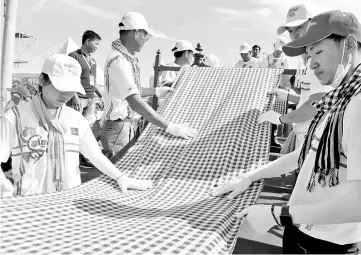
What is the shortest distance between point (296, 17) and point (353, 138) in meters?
2.18

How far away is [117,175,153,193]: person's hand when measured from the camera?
2.43m

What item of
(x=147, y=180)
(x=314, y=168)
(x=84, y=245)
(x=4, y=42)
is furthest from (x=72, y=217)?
(x=4, y=42)

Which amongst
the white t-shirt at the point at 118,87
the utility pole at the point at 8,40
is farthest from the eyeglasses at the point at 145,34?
the utility pole at the point at 8,40

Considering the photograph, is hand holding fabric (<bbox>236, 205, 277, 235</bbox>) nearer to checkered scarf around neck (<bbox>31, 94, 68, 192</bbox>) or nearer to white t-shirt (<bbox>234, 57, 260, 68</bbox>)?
checkered scarf around neck (<bbox>31, 94, 68, 192</bbox>)

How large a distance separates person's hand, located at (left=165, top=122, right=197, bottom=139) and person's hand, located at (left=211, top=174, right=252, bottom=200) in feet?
2.45

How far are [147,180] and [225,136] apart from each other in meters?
0.79

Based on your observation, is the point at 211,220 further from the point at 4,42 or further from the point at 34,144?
the point at 4,42

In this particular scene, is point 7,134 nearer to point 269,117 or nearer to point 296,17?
point 269,117

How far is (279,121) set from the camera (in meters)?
2.94

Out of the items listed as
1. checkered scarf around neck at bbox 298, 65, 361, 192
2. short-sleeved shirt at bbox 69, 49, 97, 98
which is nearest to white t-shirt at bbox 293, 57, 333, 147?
checkered scarf around neck at bbox 298, 65, 361, 192

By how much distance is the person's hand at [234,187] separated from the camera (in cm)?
222

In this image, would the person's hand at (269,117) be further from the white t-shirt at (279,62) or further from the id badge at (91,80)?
the white t-shirt at (279,62)

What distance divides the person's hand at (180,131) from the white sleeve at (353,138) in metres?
1.84

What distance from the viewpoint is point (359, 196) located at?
1.19 m
